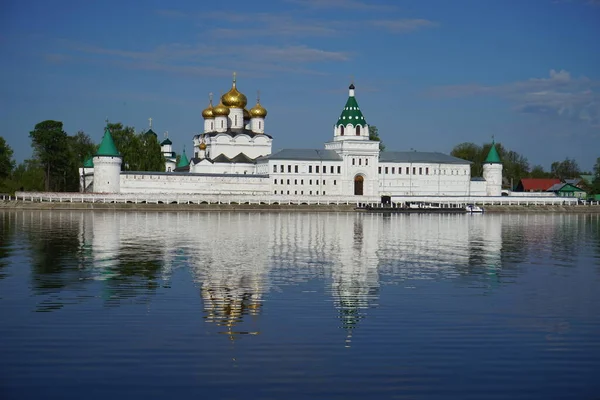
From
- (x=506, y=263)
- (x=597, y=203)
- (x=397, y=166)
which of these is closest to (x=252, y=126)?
(x=397, y=166)

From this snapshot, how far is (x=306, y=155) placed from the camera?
222 ft

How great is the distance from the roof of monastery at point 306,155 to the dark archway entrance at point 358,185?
220cm

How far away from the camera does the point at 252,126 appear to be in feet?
239

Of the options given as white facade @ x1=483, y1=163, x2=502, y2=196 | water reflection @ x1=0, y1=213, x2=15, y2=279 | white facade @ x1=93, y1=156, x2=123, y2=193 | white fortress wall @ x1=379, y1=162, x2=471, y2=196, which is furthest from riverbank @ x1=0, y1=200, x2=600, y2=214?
water reflection @ x1=0, y1=213, x2=15, y2=279

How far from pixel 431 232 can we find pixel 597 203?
1684 inches

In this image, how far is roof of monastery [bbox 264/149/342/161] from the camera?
66.2 meters

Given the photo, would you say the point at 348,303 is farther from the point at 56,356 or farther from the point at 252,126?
the point at 252,126

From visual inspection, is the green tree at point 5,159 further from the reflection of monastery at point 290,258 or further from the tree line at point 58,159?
the reflection of monastery at point 290,258

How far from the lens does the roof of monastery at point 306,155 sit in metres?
66.2

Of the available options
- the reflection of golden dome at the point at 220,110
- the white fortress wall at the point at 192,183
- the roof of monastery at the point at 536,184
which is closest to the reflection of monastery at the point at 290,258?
the white fortress wall at the point at 192,183

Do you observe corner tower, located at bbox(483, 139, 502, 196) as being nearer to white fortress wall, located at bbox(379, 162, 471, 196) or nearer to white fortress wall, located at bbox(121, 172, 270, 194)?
white fortress wall, located at bbox(379, 162, 471, 196)

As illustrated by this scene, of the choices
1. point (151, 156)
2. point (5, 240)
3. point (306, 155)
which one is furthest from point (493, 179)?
point (5, 240)

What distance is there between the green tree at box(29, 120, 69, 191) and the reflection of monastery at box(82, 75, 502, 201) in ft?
9.50

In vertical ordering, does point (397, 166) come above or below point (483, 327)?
above
